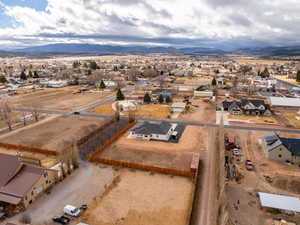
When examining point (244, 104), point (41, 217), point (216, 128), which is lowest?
point (41, 217)

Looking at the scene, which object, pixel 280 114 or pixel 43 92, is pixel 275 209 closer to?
pixel 280 114

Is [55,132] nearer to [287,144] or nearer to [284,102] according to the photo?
[287,144]

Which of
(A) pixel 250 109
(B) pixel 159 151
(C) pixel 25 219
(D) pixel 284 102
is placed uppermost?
(D) pixel 284 102

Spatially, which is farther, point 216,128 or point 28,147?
point 216,128

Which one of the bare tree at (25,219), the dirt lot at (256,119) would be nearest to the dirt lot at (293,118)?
the dirt lot at (256,119)

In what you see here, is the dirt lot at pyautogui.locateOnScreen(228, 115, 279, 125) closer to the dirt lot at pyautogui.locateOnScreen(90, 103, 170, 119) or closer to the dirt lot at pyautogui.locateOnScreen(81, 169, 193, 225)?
the dirt lot at pyautogui.locateOnScreen(90, 103, 170, 119)

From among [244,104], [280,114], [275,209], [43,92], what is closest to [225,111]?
[244,104]

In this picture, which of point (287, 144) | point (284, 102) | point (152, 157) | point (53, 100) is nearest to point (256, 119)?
point (284, 102)

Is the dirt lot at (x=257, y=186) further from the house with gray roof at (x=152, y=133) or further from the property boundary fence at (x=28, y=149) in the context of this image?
the property boundary fence at (x=28, y=149)
